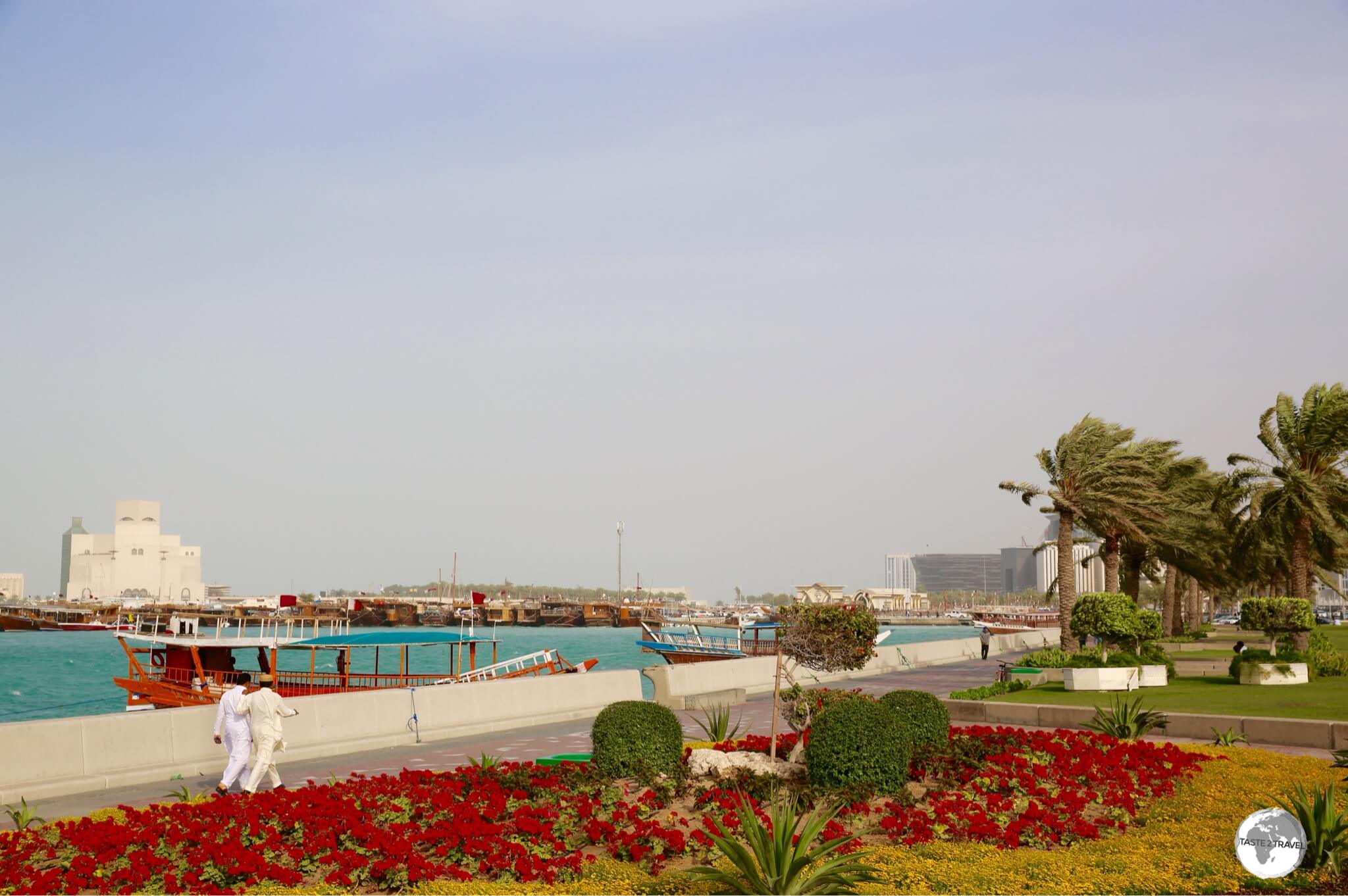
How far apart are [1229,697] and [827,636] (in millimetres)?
14395

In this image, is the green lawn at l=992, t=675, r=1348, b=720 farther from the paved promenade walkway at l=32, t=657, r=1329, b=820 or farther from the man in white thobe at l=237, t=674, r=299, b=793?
the man in white thobe at l=237, t=674, r=299, b=793

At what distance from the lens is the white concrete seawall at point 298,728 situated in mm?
14805

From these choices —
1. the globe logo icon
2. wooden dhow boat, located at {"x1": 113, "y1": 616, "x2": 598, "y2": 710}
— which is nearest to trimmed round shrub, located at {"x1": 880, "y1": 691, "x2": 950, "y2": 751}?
the globe logo icon

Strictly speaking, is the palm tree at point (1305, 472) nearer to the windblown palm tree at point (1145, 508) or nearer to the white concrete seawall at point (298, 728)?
the windblown palm tree at point (1145, 508)

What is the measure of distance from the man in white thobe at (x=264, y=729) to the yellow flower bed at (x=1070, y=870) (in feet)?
18.0

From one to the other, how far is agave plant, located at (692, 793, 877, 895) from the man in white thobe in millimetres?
7490

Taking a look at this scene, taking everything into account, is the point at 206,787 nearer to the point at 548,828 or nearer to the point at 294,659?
the point at 548,828

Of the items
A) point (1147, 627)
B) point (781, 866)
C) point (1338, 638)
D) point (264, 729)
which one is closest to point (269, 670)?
point (264, 729)

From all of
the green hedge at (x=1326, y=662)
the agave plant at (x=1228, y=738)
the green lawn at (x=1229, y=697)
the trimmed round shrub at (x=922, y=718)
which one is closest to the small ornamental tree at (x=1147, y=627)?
the green lawn at (x=1229, y=697)

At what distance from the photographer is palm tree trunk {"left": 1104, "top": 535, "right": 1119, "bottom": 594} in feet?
149

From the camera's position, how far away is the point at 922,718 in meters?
13.8

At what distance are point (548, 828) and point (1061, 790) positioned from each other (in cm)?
581

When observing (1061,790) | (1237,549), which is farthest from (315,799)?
(1237,549)

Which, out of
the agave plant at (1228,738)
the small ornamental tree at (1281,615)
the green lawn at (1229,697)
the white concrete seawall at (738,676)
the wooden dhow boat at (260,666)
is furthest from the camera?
the wooden dhow boat at (260,666)
